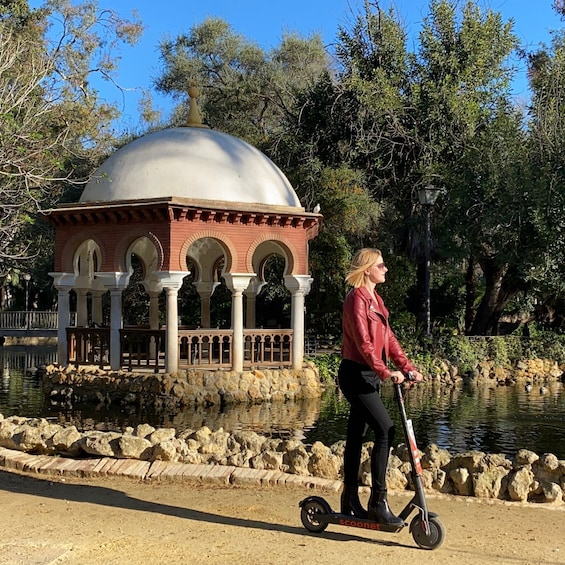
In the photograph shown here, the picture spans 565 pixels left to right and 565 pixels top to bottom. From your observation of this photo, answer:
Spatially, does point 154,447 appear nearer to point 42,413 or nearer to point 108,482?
point 108,482

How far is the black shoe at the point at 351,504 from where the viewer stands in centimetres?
498

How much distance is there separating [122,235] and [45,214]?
185cm

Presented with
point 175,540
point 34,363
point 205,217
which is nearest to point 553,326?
point 205,217

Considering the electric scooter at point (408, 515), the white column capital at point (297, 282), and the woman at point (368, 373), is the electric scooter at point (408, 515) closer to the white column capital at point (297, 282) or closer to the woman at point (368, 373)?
the woman at point (368, 373)

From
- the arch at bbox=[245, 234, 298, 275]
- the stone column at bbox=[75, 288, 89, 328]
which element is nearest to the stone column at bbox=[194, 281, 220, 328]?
the stone column at bbox=[75, 288, 89, 328]

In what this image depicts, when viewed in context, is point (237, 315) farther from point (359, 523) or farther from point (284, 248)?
point (359, 523)

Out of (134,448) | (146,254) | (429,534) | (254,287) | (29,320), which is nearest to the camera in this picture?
(429,534)

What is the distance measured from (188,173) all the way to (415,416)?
21.3 ft

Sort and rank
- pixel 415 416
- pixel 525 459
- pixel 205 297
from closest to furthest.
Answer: pixel 525 459
pixel 415 416
pixel 205 297

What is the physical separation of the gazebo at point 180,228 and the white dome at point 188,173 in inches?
0.8

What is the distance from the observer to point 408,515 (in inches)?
194

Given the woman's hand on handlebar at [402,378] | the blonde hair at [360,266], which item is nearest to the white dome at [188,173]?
the blonde hair at [360,266]

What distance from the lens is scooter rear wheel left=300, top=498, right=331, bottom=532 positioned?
498cm

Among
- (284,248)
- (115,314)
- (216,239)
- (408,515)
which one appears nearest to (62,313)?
(115,314)
